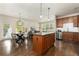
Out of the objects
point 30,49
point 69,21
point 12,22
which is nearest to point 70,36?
point 69,21

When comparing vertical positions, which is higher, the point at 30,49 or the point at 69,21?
the point at 69,21

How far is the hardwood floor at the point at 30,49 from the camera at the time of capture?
2.36 metres

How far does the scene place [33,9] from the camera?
2439 millimetres

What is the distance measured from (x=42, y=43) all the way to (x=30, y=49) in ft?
1.20

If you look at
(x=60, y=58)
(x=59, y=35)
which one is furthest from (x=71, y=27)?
(x=60, y=58)

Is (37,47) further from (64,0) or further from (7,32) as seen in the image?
(64,0)

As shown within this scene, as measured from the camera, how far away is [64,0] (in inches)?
95.8

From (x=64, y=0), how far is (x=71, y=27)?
29.7 inches

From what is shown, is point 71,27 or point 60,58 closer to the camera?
point 60,58

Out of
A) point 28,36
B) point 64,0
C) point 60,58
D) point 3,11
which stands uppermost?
point 64,0

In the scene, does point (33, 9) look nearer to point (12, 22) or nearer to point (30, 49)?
point (12, 22)

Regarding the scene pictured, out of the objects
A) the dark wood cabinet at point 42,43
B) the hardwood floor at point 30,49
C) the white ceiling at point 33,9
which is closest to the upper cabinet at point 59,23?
the white ceiling at point 33,9

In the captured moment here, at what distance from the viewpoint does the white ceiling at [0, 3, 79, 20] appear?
2.37 m

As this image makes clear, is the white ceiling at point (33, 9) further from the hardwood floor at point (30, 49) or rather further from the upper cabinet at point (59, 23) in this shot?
the hardwood floor at point (30, 49)
